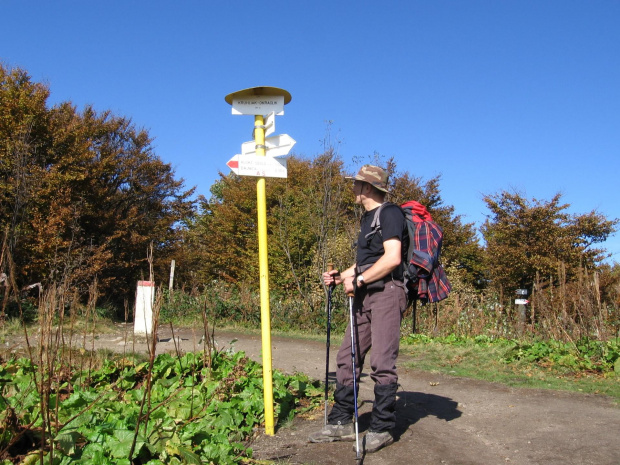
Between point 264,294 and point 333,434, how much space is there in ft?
3.75

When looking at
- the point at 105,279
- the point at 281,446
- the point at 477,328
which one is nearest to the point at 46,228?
the point at 105,279

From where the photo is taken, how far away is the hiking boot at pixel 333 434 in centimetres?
406

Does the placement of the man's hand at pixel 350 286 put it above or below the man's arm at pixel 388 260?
below

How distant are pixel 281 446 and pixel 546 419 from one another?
2.38m

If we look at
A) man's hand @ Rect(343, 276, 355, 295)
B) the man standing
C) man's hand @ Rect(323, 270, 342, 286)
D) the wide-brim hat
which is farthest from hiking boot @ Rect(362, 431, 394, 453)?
the wide-brim hat

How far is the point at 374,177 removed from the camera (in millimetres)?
4184

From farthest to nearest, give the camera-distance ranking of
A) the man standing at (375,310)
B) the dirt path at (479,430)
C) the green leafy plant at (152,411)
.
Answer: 1. the man standing at (375,310)
2. the dirt path at (479,430)
3. the green leafy plant at (152,411)

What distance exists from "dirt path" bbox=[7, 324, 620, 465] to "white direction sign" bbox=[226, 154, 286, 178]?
1656 mm

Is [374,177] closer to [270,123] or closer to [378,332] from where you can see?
[270,123]

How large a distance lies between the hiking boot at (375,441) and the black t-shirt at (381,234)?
1106 millimetres

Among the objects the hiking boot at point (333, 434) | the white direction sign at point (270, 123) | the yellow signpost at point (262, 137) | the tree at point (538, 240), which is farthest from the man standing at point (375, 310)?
the tree at point (538, 240)

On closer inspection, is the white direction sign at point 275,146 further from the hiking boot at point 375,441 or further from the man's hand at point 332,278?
the hiking boot at point 375,441

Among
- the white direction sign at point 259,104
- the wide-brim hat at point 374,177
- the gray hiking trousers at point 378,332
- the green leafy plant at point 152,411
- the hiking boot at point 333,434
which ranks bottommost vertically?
the hiking boot at point 333,434

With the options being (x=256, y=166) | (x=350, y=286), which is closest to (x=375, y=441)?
(x=350, y=286)
